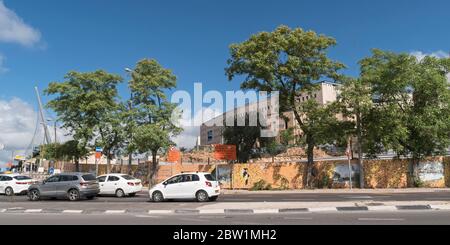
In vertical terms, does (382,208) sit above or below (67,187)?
below

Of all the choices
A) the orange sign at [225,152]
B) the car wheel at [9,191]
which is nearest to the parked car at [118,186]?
the car wheel at [9,191]

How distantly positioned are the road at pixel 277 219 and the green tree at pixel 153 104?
2144cm

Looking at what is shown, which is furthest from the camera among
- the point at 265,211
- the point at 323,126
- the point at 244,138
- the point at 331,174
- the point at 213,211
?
the point at 244,138

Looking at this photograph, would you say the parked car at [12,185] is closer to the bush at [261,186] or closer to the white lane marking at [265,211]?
the bush at [261,186]

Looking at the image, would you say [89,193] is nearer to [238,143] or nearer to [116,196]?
[116,196]

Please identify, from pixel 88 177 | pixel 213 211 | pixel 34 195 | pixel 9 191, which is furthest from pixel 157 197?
pixel 9 191

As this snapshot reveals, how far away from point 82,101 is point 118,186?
14693 mm

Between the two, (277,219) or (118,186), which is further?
(118,186)

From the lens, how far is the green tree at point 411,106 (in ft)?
105

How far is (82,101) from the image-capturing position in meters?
40.4

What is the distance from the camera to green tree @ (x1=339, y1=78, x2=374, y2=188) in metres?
32.8

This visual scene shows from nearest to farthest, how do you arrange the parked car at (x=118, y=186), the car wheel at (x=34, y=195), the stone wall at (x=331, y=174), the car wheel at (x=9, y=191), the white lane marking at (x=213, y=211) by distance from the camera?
the white lane marking at (x=213, y=211)
the car wheel at (x=34, y=195)
the parked car at (x=118, y=186)
the car wheel at (x=9, y=191)
the stone wall at (x=331, y=174)

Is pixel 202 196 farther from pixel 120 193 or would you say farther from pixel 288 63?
pixel 288 63
